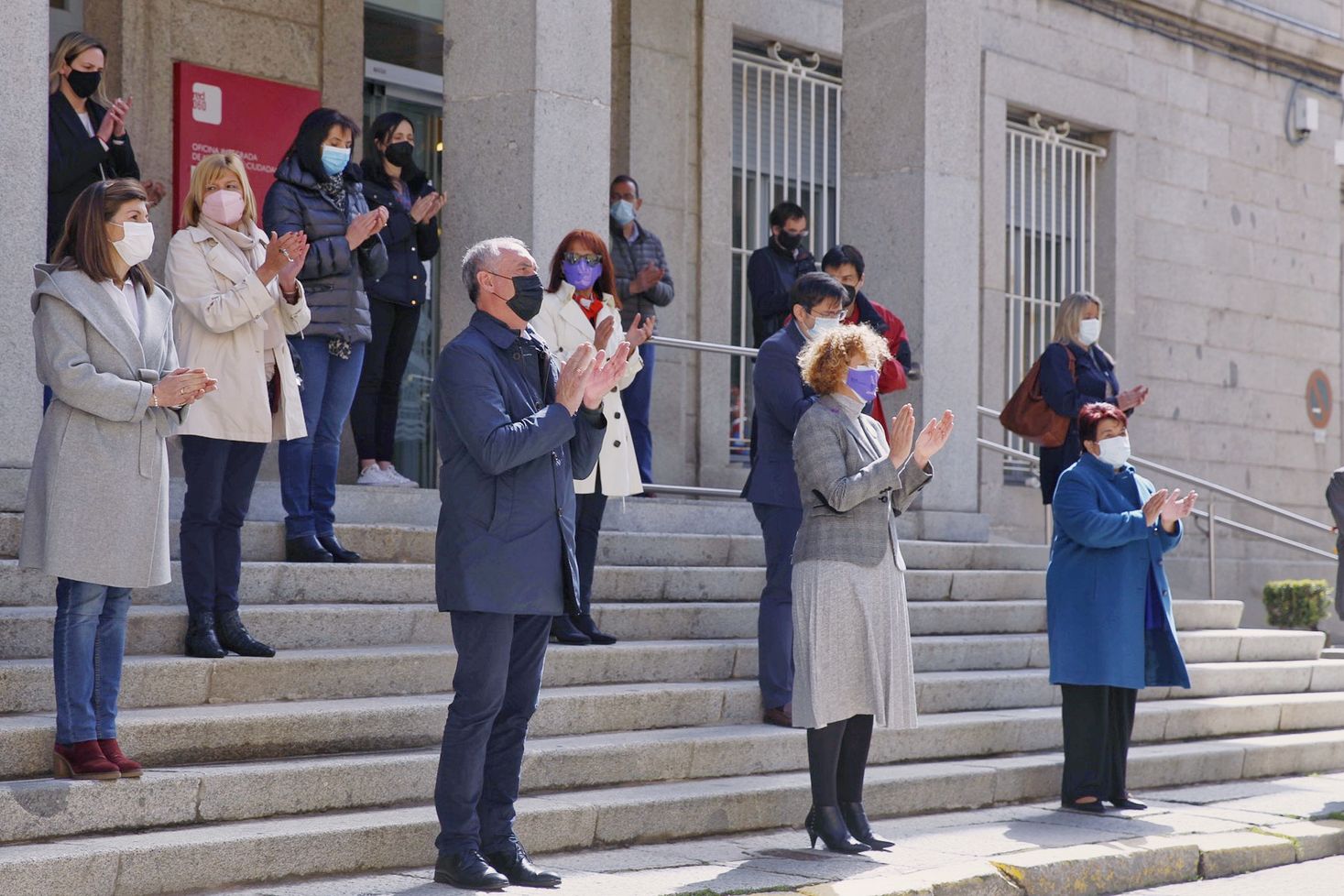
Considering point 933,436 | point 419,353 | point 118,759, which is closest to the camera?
point 118,759

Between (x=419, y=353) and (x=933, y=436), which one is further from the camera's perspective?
(x=419, y=353)

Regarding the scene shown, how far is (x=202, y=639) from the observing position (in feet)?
21.7

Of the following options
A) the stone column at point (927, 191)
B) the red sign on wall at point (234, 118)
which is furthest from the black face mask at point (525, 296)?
the stone column at point (927, 191)

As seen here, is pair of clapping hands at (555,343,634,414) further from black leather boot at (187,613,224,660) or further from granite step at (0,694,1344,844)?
black leather boot at (187,613,224,660)

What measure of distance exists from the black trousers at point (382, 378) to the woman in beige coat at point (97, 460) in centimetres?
292

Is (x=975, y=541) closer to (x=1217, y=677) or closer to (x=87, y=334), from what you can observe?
(x=1217, y=677)

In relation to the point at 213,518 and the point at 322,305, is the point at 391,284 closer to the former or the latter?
the point at 322,305

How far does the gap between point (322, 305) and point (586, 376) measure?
2571mm

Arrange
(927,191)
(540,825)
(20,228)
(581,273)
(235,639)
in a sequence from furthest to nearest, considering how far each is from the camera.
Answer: (927,191) < (581,273) < (20,228) < (235,639) < (540,825)

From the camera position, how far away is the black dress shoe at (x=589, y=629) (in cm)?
797

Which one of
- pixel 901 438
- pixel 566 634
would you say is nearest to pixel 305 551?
pixel 566 634

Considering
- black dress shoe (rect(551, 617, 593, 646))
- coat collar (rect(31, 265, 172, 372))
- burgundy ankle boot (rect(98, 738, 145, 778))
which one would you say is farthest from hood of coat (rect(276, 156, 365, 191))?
burgundy ankle boot (rect(98, 738, 145, 778))

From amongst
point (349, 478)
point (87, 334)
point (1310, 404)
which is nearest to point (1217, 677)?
point (349, 478)

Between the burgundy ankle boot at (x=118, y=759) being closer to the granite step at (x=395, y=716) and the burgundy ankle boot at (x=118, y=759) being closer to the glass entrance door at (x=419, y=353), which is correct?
the granite step at (x=395, y=716)
